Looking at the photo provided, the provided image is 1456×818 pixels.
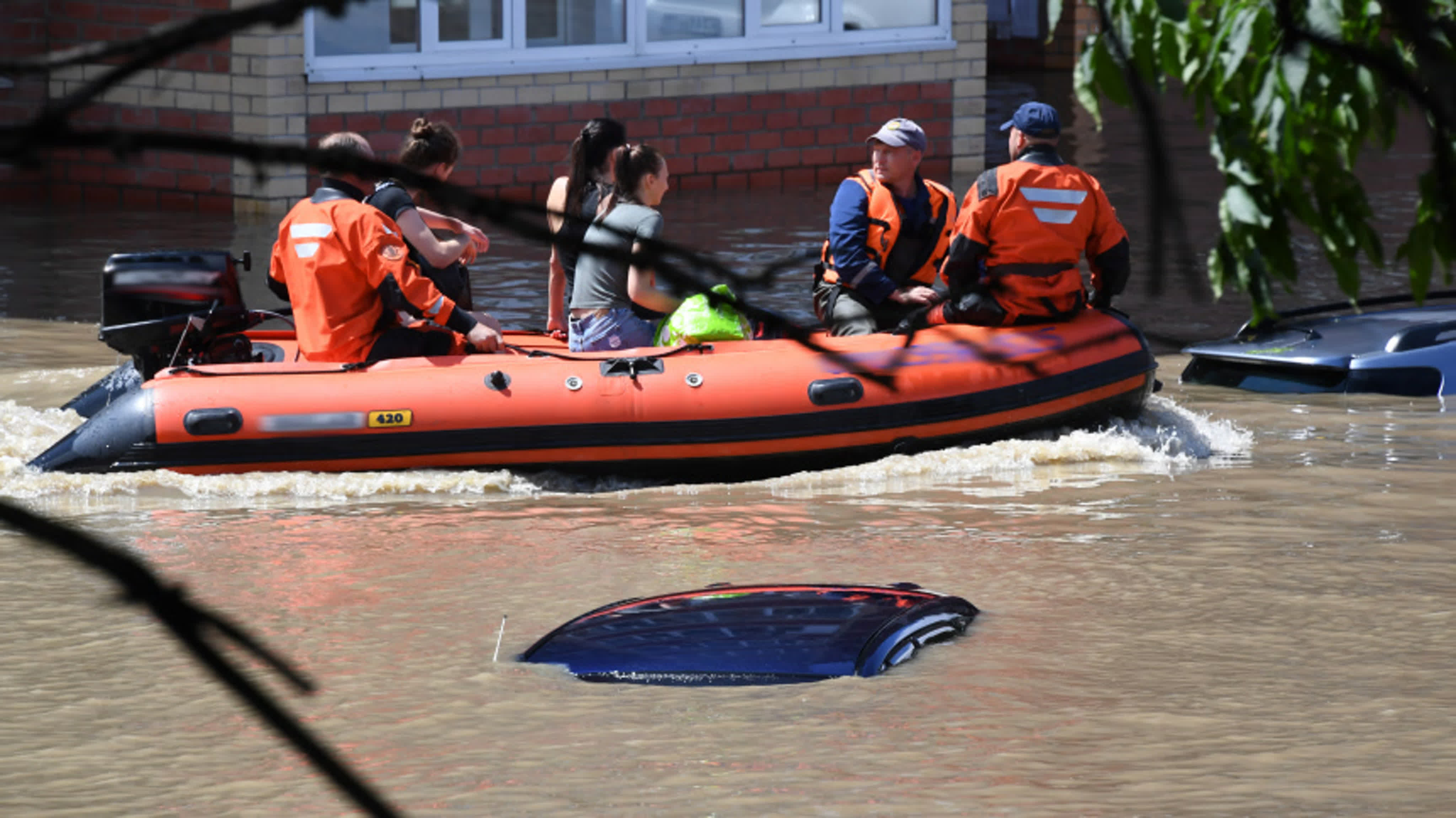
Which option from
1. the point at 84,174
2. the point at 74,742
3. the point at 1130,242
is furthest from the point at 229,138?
the point at 84,174

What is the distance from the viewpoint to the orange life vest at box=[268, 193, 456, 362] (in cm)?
715

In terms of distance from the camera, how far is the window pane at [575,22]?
1515 cm

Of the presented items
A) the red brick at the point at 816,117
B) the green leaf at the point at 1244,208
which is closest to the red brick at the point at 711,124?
the red brick at the point at 816,117

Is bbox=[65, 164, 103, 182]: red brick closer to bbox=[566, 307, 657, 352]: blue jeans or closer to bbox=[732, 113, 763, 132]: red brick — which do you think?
bbox=[732, 113, 763, 132]: red brick

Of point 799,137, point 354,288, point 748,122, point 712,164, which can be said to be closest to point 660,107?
point 712,164

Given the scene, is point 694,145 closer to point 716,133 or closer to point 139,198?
point 716,133

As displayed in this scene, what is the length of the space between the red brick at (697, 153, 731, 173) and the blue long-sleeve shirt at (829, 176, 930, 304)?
8.02 metres

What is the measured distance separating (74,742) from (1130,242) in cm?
1033

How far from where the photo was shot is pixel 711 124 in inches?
628

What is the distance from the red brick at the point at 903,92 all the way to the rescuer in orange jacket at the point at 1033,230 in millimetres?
8729

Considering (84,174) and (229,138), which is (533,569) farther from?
(84,174)

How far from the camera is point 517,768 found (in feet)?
14.4

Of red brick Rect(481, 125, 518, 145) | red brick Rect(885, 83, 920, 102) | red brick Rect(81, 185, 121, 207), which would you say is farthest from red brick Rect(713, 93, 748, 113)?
red brick Rect(81, 185, 121, 207)

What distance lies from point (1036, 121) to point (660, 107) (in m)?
8.21
